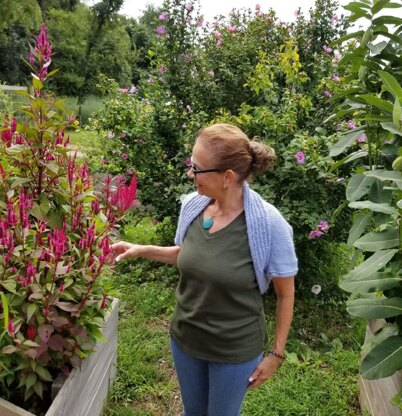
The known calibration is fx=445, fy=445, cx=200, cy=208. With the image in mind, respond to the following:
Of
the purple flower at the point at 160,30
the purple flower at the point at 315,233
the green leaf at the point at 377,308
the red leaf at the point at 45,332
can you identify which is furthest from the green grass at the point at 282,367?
the purple flower at the point at 160,30

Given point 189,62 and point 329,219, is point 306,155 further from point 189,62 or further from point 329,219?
point 189,62

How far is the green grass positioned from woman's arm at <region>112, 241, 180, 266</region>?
3.86 ft

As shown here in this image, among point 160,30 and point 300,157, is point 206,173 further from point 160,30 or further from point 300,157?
point 160,30

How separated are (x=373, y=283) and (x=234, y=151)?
744mm

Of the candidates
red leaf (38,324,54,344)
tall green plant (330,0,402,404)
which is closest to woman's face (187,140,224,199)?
tall green plant (330,0,402,404)

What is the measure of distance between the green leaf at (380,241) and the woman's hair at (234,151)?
1.80 feet

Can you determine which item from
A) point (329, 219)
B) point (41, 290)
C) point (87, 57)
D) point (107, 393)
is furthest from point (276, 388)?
point (87, 57)

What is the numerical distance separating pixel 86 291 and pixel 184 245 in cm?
47

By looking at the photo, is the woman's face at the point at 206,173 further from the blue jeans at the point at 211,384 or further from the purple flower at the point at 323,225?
the purple flower at the point at 323,225

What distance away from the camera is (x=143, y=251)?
7.06 feet

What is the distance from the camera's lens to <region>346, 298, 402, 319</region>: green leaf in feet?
5.11

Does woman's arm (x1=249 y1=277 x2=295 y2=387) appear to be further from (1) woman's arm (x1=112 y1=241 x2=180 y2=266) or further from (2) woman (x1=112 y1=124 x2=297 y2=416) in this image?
(1) woman's arm (x1=112 y1=241 x2=180 y2=266)

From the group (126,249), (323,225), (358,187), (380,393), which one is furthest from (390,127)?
(323,225)

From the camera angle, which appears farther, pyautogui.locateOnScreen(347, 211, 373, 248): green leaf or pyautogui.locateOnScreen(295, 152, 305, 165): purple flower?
pyautogui.locateOnScreen(295, 152, 305, 165): purple flower
